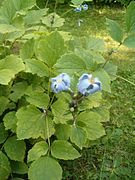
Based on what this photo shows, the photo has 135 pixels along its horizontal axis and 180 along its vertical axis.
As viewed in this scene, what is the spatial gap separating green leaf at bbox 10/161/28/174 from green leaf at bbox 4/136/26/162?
0.32 feet

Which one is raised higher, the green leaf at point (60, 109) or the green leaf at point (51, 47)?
the green leaf at point (51, 47)

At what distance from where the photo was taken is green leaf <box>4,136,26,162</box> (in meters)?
2.20

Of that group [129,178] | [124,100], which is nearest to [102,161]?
[129,178]

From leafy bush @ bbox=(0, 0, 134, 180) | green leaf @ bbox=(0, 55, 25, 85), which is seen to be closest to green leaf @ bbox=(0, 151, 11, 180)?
leafy bush @ bbox=(0, 0, 134, 180)

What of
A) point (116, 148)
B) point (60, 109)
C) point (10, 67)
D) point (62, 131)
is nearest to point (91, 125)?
point (62, 131)

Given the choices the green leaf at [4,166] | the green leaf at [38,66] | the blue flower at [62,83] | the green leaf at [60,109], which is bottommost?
the green leaf at [4,166]

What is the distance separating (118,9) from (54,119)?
12.0 ft

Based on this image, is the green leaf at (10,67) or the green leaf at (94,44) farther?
the green leaf at (94,44)

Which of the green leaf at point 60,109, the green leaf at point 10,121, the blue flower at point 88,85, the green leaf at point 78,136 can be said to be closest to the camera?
the blue flower at point 88,85

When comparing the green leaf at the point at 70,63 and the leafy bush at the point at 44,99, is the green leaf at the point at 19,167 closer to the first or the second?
the leafy bush at the point at 44,99

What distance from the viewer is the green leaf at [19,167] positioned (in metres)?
2.28

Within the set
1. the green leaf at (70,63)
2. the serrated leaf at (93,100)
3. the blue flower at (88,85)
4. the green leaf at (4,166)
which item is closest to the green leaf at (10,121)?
the green leaf at (4,166)

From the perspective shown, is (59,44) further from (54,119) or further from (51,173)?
(51,173)

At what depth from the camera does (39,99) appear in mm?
2059
